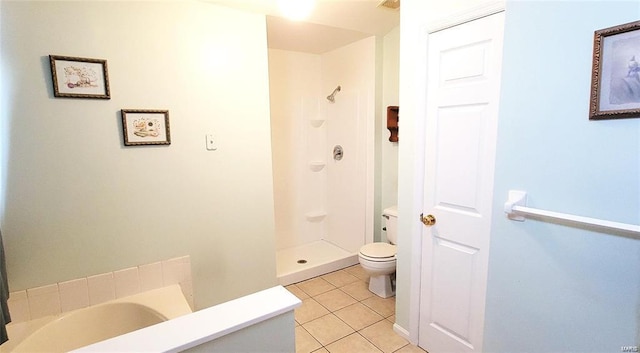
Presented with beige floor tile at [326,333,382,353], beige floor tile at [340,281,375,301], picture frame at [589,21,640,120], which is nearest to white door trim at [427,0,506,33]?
picture frame at [589,21,640,120]

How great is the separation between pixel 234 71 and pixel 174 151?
2.31ft

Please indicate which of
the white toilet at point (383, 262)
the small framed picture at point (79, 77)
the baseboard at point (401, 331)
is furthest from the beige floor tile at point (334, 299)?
the small framed picture at point (79, 77)

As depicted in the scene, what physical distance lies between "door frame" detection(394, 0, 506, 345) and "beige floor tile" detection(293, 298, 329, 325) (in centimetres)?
61

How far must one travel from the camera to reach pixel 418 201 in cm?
192

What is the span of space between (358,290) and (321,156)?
1.63 m

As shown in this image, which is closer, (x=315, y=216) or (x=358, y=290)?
(x=358, y=290)

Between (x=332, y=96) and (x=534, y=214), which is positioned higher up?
(x=332, y=96)

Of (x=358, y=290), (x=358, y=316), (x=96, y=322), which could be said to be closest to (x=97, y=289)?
(x=96, y=322)

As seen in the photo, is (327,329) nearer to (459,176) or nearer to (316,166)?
(459,176)

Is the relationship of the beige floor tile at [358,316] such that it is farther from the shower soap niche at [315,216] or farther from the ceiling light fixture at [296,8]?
the ceiling light fixture at [296,8]

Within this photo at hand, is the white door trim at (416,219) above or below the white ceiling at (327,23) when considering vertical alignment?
below

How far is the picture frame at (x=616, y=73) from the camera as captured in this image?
41.7 inches

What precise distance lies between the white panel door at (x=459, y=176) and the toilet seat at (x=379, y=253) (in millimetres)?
600

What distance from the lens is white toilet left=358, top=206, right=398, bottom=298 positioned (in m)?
2.54
